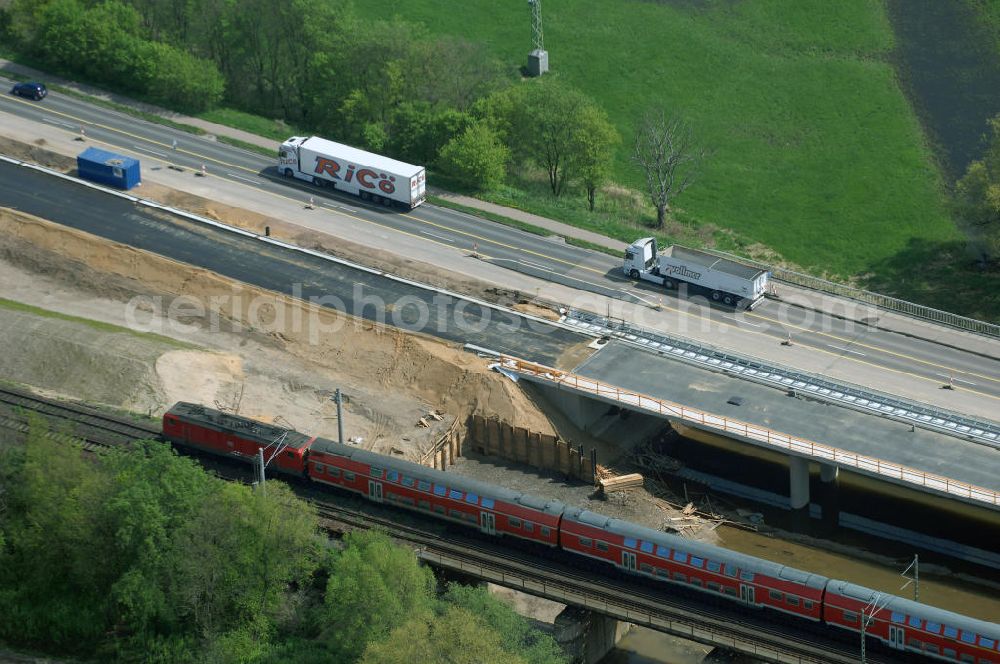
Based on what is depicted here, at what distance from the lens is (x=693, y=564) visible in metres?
74.1

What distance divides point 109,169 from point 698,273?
1807 inches

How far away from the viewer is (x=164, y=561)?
7325 cm

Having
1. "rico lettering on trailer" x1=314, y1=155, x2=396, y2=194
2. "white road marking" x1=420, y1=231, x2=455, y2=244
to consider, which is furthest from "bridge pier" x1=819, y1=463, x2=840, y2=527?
"rico lettering on trailer" x1=314, y1=155, x2=396, y2=194

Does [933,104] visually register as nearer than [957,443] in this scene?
No

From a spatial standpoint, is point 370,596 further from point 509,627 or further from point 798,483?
point 798,483

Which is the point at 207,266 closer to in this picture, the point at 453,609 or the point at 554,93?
the point at 554,93

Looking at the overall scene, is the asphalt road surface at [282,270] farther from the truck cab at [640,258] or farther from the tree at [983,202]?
the tree at [983,202]

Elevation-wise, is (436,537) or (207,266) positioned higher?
(207,266)

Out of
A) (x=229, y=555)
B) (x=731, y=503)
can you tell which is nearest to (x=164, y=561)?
(x=229, y=555)

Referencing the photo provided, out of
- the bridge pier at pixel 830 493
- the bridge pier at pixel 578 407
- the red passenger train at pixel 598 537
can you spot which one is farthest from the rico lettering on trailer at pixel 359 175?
the bridge pier at pixel 830 493

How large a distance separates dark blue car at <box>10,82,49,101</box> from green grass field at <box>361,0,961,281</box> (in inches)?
1706

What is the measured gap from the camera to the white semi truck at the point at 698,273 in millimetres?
104188

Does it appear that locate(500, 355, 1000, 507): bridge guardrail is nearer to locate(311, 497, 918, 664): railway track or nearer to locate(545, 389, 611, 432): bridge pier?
locate(545, 389, 611, 432): bridge pier

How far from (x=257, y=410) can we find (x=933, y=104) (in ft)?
273
